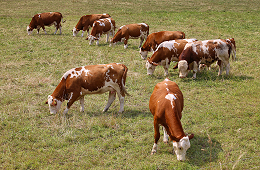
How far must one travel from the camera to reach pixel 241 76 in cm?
1206

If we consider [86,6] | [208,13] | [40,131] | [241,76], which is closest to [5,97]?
[40,131]

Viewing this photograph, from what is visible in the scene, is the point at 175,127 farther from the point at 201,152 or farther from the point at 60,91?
the point at 60,91

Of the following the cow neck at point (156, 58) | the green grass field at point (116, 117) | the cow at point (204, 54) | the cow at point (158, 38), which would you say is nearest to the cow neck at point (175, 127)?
the green grass field at point (116, 117)

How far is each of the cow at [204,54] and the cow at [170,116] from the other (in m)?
4.89

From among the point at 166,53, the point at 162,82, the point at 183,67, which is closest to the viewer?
the point at 162,82

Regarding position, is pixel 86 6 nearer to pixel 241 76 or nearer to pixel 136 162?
pixel 241 76

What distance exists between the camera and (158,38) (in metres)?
15.0

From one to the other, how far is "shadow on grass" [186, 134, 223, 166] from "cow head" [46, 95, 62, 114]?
470 cm

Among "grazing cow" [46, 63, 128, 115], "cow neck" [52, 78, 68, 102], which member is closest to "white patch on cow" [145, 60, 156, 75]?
"grazing cow" [46, 63, 128, 115]

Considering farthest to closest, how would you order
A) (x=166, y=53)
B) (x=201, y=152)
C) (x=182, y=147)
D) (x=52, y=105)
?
(x=166, y=53) < (x=52, y=105) < (x=201, y=152) < (x=182, y=147)

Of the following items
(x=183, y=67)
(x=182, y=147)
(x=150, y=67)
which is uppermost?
(x=183, y=67)

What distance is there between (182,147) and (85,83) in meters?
4.26

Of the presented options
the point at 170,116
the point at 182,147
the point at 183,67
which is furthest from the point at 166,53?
the point at 182,147

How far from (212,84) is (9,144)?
8.48 metres
